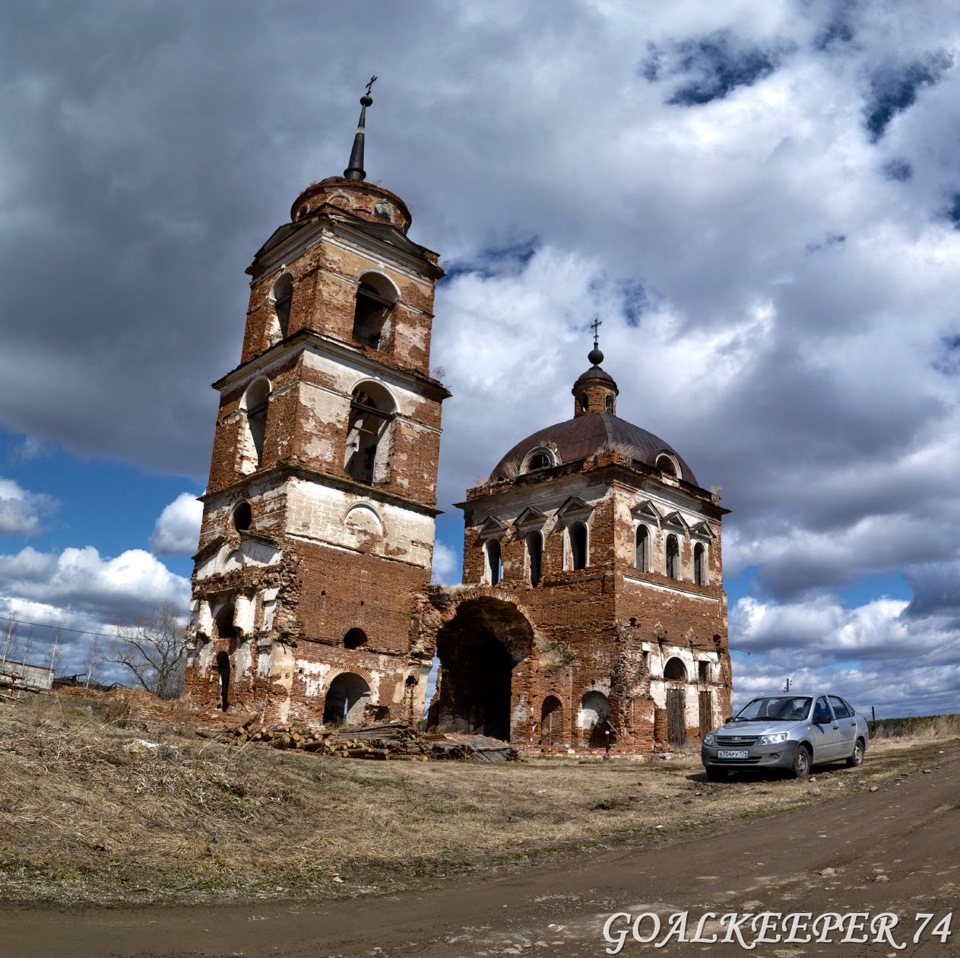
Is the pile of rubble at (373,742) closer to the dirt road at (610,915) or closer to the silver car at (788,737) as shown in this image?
the silver car at (788,737)

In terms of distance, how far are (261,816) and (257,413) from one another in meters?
18.3

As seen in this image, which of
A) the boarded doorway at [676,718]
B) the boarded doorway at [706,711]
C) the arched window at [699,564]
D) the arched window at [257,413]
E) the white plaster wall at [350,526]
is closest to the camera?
the white plaster wall at [350,526]

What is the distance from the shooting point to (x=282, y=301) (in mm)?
26875

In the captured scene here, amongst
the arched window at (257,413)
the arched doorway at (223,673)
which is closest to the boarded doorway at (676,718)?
the arched doorway at (223,673)

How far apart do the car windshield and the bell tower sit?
32.1ft

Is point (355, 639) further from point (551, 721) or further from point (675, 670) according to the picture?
point (675, 670)

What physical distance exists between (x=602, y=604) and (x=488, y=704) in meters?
5.69

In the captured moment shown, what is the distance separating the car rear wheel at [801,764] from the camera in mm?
14016

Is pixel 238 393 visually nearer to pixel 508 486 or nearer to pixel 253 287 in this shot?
pixel 253 287

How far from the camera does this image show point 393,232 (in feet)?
85.9

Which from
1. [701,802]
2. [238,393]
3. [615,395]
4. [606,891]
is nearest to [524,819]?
[701,802]

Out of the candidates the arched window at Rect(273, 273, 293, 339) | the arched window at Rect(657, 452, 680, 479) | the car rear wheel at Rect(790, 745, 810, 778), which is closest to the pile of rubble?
the car rear wheel at Rect(790, 745, 810, 778)

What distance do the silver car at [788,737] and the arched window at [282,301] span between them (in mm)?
17690

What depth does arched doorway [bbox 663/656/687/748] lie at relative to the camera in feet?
87.8
